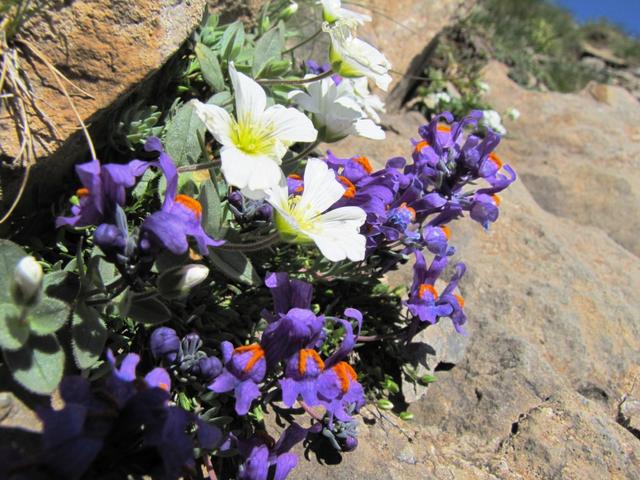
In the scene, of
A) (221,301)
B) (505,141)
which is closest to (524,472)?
(221,301)

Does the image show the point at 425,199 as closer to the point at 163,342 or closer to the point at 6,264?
the point at 163,342

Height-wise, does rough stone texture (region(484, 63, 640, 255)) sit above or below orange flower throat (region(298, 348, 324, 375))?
above

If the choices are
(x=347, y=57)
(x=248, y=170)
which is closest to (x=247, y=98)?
(x=248, y=170)

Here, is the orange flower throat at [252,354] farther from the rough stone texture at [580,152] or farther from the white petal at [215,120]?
the rough stone texture at [580,152]

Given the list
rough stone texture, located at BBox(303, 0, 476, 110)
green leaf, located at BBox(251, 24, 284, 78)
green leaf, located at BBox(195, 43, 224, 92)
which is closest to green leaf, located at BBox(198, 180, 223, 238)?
green leaf, located at BBox(195, 43, 224, 92)

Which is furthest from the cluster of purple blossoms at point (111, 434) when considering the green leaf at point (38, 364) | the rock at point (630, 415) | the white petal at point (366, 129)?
the rock at point (630, 415)

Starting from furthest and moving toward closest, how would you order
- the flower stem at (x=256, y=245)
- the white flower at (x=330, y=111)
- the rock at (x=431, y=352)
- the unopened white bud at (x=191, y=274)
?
the rock at (x=431, y=352)
the white flower at (x=330, y=111)
the flower stem at (x=256, y=245)
the unopened white bud at (x=191, y=274)

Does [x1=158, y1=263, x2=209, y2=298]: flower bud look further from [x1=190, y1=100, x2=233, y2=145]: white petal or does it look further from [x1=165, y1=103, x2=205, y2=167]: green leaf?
[x1=165, y1=103, x2=205, y2=167]: green leaf
